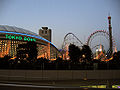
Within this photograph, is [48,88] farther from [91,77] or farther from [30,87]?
[91,77]

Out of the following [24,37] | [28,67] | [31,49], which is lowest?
[28,67]

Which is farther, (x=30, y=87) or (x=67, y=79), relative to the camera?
(x=67, y=79)

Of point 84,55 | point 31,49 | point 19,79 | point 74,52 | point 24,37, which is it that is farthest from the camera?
point 24,37

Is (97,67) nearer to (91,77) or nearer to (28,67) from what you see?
(91,77)

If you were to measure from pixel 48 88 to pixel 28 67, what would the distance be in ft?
60.8

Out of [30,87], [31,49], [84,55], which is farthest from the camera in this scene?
[84,55]

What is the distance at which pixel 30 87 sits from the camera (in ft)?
12.5

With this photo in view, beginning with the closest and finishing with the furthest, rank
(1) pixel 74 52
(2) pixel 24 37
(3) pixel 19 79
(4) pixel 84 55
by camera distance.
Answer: (3) pixel 19 79 → (1) pixel 74 52 → (4) pixel 84 55 → (2) pixel 24 37

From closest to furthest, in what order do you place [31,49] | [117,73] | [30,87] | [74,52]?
1. [30,87]
2. [117,73]
3. [31,49]
4. [74,52]

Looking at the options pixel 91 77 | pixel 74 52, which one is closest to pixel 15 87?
pixel 91 77

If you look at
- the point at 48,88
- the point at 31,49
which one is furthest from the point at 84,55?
the point at 48,88

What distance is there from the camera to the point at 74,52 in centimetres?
4806

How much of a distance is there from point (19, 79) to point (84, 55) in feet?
126

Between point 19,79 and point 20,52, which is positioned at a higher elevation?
point 20,52
